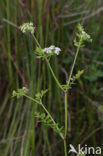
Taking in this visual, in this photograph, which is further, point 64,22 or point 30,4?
point 64,22

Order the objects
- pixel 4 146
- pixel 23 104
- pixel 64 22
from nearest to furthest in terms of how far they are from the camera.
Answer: pixel 4 146 < pixel 23 104 < pixel 64 22

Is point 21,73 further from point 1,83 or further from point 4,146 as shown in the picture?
point 4,146

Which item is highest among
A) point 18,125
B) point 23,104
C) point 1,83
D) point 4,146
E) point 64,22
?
point 64,22

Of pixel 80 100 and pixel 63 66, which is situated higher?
pixel 63 66

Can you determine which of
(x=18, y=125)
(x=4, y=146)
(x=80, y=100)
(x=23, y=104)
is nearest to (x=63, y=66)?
(x=80, y=100)

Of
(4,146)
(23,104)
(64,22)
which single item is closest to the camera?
(4,146)

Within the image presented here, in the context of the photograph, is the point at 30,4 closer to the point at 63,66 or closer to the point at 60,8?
the point at 60,8

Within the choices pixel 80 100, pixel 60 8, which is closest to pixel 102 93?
pixel 80 100
